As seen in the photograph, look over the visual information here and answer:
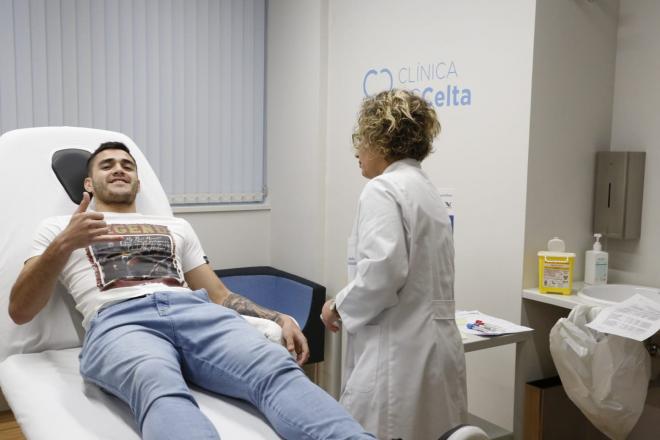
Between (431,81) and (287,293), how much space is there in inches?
53.6

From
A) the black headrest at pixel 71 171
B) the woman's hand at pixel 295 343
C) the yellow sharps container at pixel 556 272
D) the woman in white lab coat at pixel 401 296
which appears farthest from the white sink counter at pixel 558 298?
the black headrest at pixel 71 171

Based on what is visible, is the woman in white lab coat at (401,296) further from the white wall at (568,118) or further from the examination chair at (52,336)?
the white wall at (568,118)

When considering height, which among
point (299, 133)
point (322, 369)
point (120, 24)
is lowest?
point (322, 369)

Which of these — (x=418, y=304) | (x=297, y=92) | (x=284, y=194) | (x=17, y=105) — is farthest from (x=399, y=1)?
(x=17, y=105)

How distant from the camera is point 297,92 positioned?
10.7 ft

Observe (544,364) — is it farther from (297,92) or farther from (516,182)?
(297,92)

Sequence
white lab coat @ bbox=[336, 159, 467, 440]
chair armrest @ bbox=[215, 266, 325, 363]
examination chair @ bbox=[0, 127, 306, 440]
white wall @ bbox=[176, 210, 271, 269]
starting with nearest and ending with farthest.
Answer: examination chair @ bbox=[0, 127, 306, 440]
white lab coat @ bbox=[336, 159, 467, 440]
chair armrest @ bbox=[215, 266, 325, 363]
white wall @ bbox=[176, 210, 271, 269]

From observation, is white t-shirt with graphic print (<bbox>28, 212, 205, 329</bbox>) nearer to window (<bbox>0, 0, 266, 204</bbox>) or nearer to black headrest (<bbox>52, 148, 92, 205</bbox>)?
black headrest (<bbox>52, 148, 92, 205</bbox>)

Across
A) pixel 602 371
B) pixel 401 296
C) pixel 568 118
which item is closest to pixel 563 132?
pixel 568 118

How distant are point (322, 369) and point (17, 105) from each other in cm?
189

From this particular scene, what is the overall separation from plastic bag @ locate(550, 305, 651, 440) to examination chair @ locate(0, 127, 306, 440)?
0.89 metres

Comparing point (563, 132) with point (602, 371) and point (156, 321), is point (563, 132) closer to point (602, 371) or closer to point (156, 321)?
point (602, 371)

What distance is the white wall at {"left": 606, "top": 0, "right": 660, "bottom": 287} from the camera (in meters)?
2.18

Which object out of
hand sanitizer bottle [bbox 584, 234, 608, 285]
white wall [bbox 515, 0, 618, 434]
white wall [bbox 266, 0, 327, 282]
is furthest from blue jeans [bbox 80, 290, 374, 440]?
white wall [bbox 266, 0, 327, 282]
